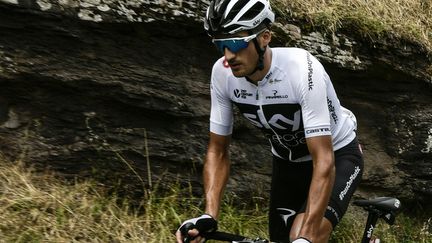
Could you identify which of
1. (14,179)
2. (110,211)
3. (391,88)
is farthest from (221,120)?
(391,88)

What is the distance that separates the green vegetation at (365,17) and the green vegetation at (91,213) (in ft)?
5.58

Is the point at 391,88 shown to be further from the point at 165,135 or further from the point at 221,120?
the point at 221,120

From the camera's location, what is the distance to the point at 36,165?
18.9 feet

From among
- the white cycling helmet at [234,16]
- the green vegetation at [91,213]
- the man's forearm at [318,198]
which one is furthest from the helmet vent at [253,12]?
the green vegetation at [91,213]

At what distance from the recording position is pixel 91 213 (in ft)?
17.8

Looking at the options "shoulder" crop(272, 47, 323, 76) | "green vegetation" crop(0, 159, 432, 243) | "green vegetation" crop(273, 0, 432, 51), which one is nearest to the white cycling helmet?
"shoulder" crop(272, 47, 323, 76)

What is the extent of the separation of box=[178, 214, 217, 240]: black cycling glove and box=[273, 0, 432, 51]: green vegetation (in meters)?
3.06

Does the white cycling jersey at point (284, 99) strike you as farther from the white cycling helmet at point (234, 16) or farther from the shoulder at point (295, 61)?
the white cycling helmet at point (234, 16)

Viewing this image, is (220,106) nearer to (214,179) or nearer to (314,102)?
(214,179)

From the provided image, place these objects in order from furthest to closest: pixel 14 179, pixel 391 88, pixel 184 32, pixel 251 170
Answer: pixel 391 88
pixel 251 170
pixel 184 32
pixel 14 179

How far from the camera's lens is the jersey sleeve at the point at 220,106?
431 centimetres

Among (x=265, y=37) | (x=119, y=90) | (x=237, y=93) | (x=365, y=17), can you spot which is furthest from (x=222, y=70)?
(x=365, y=17)

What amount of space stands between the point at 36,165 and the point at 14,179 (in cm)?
28

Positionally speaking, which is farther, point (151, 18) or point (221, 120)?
point (151, 18)
